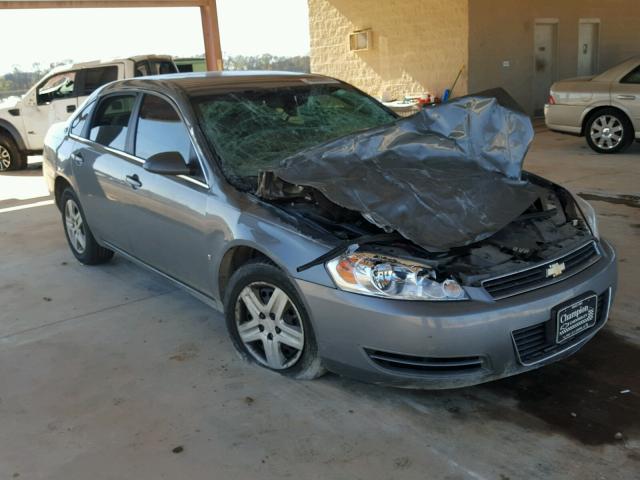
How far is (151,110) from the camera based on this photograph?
4.35 meters

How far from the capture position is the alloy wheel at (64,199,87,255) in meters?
5.46

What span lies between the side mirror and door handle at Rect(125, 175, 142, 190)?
1.65 feet

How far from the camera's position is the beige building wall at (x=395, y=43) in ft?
46.0

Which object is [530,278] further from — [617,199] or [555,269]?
[617,199]

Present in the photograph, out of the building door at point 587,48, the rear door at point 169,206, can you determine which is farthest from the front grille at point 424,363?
the building door at point 587,48

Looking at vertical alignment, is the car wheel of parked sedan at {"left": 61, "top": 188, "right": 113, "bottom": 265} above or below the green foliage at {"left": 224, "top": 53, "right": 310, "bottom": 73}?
below

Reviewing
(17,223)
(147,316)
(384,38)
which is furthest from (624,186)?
(384,38)

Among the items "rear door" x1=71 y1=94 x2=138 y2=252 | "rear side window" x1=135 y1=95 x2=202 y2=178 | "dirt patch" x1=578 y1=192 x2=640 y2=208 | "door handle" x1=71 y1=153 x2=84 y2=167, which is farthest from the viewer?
"dirt patch" x1=578 y1=192 x2=640 y2=208

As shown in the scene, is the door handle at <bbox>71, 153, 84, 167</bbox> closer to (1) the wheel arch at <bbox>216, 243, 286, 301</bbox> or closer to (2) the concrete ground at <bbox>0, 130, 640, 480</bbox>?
(2) the concrete ground at <bbox>0, 130, 640, 480</bbox>

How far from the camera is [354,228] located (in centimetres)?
316

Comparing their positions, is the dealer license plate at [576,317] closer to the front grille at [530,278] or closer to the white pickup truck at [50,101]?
the front grille at [530,278]

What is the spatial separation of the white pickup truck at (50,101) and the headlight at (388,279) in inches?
380

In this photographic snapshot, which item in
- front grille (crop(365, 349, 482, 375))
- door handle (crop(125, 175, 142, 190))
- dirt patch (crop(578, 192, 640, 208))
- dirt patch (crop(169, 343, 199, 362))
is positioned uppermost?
door handle (crop(125, 175, 142, 190))

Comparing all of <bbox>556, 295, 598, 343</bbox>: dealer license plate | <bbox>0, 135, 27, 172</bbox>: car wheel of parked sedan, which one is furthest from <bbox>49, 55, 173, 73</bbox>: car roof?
<bbox>556, 295, 598, 343</bbox>: dealer license plate
